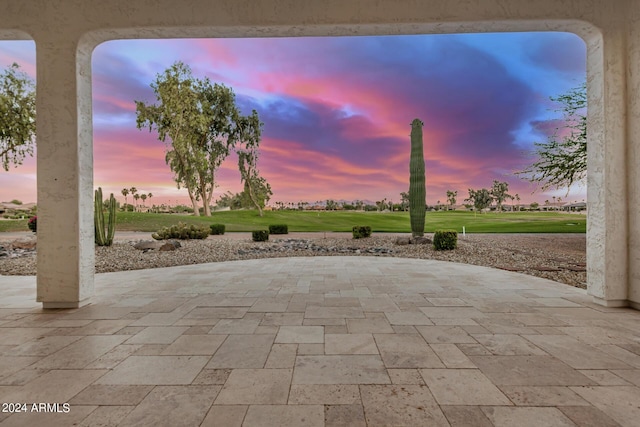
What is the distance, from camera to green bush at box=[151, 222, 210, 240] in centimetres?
1190

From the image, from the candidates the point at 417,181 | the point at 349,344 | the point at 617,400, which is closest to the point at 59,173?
the point at 349,344

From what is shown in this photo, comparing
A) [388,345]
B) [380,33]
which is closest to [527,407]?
[388,345]

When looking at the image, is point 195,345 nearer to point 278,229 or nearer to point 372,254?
point 372,254

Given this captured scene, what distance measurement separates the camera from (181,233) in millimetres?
12008

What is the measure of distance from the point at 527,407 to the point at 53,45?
550 centimetres

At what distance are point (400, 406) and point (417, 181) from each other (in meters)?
10.1

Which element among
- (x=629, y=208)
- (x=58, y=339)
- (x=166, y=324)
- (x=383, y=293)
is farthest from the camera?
(x=383, y=293)

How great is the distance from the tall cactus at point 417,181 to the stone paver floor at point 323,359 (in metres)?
6.69

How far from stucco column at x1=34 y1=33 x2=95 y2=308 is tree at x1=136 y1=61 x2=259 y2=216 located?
18.9m

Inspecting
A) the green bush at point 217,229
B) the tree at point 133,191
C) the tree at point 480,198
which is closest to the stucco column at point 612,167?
the green bush at point 217,229

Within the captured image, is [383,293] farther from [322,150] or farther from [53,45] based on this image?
[322,150]

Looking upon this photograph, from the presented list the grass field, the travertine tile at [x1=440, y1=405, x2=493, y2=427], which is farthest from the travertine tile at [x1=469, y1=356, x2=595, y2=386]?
the grass field

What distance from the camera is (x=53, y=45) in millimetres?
3445

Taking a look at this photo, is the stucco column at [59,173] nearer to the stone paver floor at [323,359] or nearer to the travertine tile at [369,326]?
the stone paver floor at [323,359]
